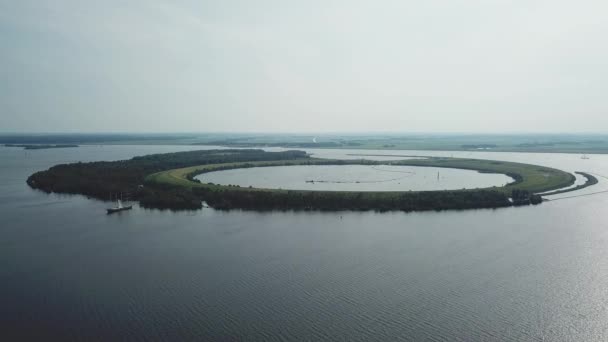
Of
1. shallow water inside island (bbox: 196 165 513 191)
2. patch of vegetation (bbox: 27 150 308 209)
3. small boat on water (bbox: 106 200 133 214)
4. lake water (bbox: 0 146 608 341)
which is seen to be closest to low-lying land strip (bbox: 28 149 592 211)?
patch of vegetation (bbox: 27 150 308 209)

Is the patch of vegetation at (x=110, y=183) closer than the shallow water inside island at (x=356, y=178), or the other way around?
the patch of vegetation at (x=110, y=183)

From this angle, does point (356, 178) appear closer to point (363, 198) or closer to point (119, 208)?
point (363, 198)

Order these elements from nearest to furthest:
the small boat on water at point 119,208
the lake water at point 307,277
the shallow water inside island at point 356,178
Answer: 1. the lake water at point 307,277
2. the small boat on water at point 119,208
3. the shallow water inside island at point 356,178

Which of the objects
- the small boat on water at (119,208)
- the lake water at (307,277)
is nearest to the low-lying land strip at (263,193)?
the small boat on water at (119,208)

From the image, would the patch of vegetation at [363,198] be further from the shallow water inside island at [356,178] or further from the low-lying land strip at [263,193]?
the shallow water inside island at [356,178]

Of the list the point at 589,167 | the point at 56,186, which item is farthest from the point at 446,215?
the point at 589,167

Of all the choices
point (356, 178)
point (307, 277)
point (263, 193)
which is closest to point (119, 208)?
point (263, 193)

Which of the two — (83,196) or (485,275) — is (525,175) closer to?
(485,275)

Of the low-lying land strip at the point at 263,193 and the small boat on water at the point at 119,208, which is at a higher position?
the low-lying land strip at the point at 263,193
